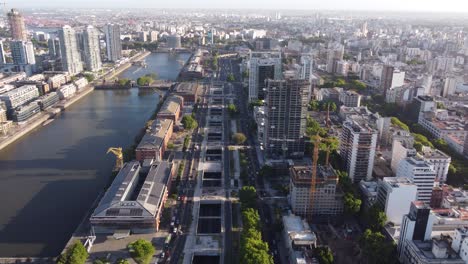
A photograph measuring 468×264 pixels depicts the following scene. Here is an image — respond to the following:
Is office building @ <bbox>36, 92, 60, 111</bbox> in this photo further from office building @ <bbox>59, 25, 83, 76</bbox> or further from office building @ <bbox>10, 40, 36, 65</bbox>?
office building @ <bbox>10, 40, 36, 65</bbox>

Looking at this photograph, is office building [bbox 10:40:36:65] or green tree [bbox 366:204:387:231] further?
office building [bbox 10:40:36:65]

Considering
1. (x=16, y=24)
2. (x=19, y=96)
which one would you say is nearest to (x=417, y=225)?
(x=19, y=96)

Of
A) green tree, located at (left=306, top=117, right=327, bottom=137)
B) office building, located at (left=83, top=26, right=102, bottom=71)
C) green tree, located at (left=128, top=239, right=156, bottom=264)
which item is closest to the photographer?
green tree, located at (left=128, top=239, right=156, bottom=264)

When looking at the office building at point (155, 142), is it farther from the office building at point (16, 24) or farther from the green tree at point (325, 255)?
the office building at point (16, 24)

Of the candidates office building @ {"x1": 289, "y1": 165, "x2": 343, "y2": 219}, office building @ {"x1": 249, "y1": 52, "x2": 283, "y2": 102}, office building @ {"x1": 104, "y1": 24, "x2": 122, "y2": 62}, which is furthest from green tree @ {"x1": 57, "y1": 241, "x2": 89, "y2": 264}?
office building @ {"x1": 104, "y1": 24, "x2": 122, "y2": 62}

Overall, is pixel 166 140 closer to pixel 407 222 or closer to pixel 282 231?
pixel 282 231

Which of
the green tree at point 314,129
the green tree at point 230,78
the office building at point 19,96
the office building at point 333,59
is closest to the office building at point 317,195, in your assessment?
the green tree at point 314,129

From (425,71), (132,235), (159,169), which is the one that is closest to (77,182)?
(159,169)
